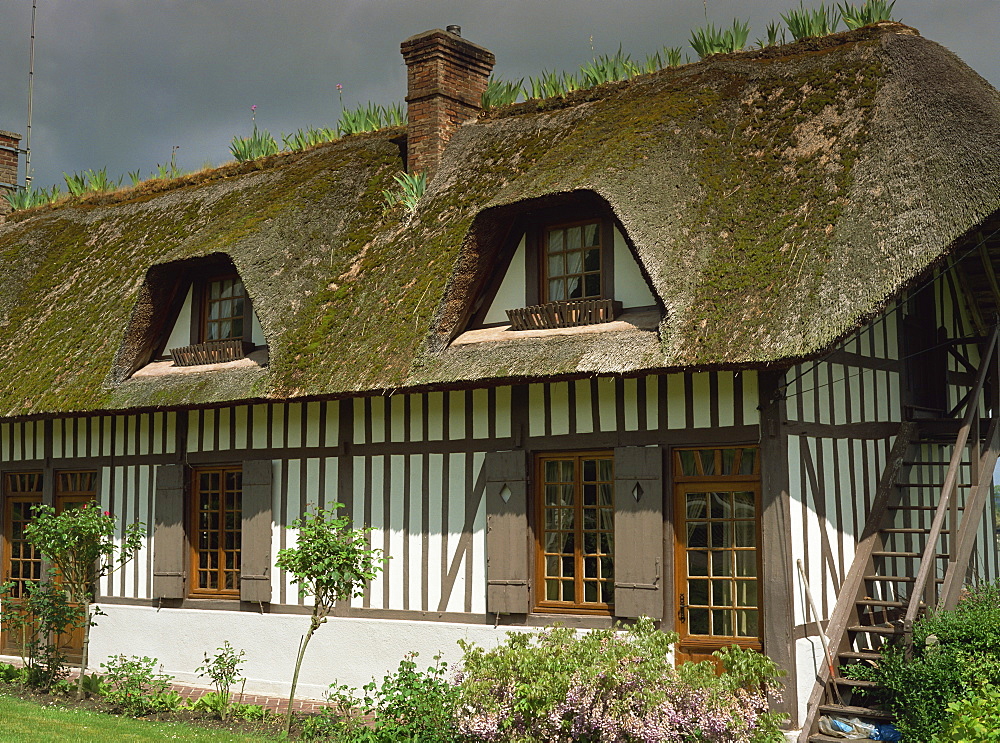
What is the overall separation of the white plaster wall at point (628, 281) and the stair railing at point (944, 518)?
2.90 meters

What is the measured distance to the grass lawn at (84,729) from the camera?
9.29 m

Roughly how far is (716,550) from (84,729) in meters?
5.48

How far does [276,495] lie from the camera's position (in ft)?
40.9

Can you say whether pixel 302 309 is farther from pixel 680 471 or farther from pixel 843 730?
pixel 843 730

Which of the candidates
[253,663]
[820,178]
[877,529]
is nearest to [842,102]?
[820,178]

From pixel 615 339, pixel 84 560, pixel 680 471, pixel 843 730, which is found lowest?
pixel 843 730

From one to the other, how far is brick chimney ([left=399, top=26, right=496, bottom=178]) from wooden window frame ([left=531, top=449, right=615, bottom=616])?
417 centimetres

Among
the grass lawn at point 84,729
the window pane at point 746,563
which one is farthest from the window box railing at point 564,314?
the grass lawn at point 84,729

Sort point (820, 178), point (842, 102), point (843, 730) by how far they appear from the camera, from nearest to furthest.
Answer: point (843, 730), point (820, 178), point (842, 102)

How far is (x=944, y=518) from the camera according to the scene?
9.84 metres

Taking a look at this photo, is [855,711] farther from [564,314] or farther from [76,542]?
[76,542]

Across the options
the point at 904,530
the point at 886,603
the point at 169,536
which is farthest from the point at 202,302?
the point at 886,603

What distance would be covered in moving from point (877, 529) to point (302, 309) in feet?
20.2

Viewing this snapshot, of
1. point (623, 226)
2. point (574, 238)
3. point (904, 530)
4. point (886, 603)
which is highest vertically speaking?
point (574, 238)
